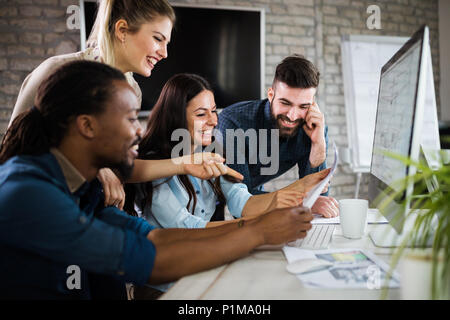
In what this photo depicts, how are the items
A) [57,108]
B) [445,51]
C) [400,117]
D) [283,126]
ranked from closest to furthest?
[57,108] → [400,117] → [283,126] → [445,51]

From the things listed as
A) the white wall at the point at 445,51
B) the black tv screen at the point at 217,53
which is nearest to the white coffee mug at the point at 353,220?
the black tv screen at the point at 217,53

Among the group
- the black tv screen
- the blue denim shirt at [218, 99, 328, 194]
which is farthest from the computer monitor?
the black tv screen

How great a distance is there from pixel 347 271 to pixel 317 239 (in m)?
0.25

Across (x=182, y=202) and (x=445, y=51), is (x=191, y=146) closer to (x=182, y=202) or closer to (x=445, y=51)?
(x=182, y=202)

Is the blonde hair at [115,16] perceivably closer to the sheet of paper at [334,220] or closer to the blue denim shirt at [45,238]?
the blue denim shirt at [45,238]

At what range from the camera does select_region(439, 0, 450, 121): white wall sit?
3861mm

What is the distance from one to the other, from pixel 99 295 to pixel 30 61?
256cm

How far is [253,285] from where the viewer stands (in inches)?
27.0

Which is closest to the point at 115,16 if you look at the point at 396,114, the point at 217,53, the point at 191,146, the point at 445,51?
the point at 191,146

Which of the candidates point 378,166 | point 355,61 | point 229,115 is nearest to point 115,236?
point 378,166

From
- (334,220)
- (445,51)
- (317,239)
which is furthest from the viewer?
(445,51)

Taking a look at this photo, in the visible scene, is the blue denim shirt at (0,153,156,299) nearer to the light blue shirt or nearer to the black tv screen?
the light blue shirt

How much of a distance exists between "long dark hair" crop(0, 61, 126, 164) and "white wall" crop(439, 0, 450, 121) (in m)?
4.06
